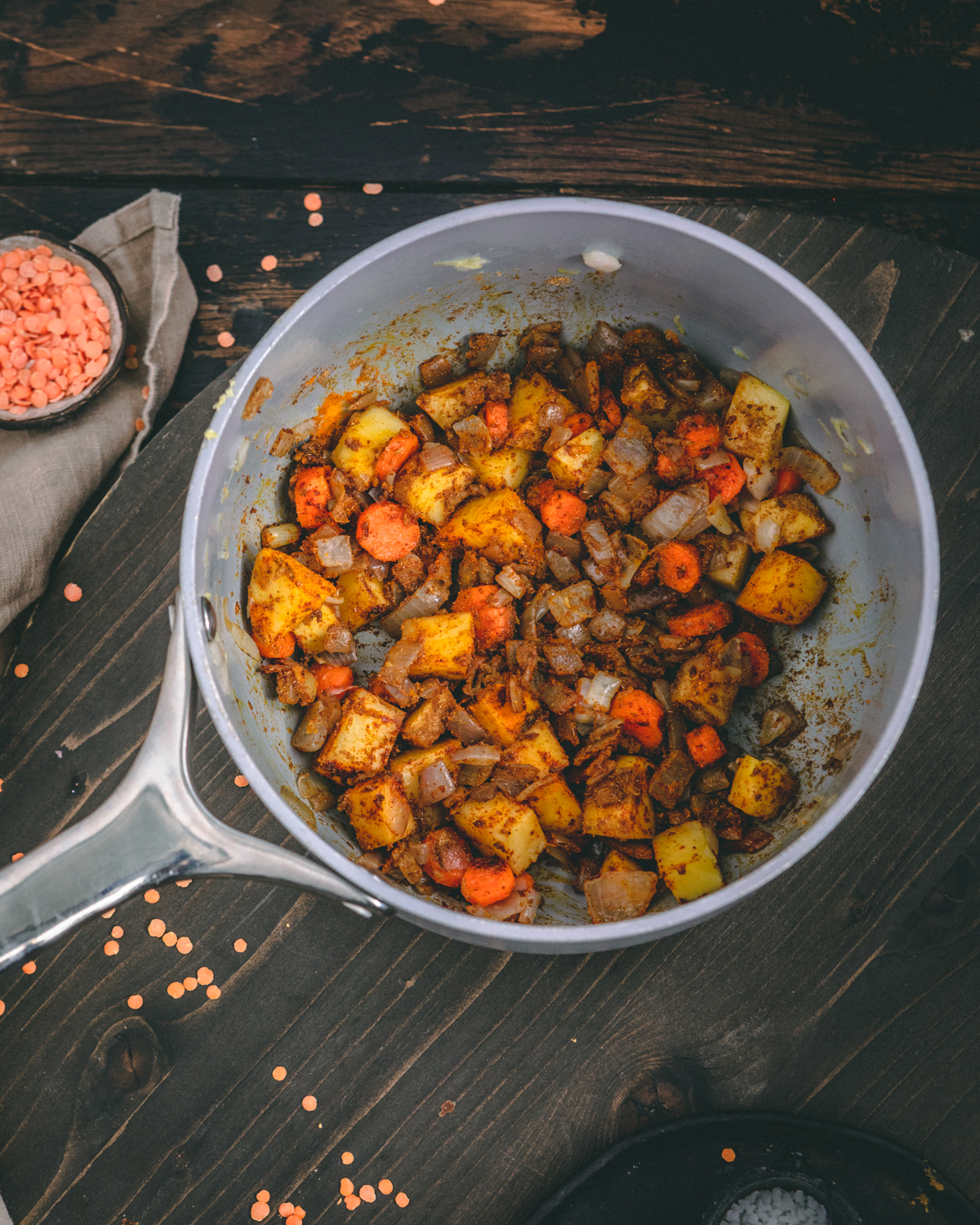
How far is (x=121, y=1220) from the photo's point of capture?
139 centimetres

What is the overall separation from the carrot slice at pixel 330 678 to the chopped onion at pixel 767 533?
700 millimetres

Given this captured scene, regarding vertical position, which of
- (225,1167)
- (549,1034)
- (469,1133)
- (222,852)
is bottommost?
(225,1167)


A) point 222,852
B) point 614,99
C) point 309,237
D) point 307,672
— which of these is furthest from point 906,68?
point 222,852

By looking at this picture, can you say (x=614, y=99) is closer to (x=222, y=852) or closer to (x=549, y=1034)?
(x=222, y=852)

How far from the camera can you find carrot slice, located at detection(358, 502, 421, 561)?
1300mm

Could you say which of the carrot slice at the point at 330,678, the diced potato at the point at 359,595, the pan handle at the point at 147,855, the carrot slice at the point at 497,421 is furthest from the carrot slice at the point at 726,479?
the pan handle at the point at 147,855

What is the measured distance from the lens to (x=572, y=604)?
4.28ft

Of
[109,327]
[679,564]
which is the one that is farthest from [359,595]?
[109,327]

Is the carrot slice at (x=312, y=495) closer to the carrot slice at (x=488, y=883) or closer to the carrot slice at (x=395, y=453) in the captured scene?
the carrot slice at (x=395, y=453)

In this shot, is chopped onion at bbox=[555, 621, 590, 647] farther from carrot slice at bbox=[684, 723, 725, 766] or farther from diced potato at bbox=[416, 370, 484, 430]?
diced potato at bbox=[416, 370, 484, 430]

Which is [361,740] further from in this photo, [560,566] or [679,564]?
[679,564]

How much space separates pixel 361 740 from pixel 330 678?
0.44 feet

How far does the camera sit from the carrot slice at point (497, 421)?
133 cm

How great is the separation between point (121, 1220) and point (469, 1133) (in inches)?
24.4
